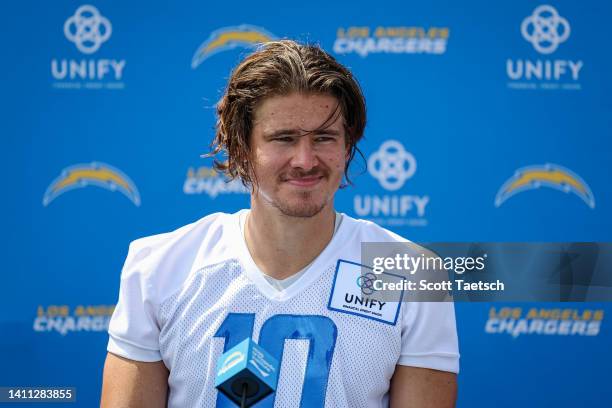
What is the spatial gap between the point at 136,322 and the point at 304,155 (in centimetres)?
56

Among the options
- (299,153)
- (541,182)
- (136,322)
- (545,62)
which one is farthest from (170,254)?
(545,62)

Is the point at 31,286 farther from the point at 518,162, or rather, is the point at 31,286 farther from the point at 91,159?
the point at 518,162

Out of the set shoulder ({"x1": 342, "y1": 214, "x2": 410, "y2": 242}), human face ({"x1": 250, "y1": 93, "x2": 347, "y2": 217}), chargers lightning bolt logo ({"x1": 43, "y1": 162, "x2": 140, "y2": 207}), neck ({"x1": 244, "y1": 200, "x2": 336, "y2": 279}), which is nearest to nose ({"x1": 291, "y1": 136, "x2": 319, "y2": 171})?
human face ({"x1": 250, "y1": 93, "x2": 347, "y2": 217})

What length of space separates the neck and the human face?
0.21 ft

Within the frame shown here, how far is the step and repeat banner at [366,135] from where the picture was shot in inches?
131

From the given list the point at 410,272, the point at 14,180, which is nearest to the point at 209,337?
the point at 410,272

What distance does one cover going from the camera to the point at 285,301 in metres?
1.92

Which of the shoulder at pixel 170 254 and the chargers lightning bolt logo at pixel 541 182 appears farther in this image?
the chargers lightning bolt logo at pixel 541 182

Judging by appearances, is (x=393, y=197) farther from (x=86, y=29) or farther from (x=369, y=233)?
(x=86, y=29)

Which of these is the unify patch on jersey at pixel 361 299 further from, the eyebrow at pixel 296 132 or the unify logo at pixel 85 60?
the unify logo at pixel 85 60

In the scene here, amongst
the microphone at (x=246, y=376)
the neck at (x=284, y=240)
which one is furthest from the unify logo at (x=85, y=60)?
the microphone at (x=246, y=376)

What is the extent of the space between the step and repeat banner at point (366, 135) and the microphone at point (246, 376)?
1959mm

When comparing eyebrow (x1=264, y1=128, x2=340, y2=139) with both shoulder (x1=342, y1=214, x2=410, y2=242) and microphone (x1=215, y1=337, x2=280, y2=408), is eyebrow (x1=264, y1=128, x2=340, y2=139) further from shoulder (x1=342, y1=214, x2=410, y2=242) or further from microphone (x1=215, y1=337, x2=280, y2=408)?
microphone (x1=215, y1=337, x2=280, y2=408)

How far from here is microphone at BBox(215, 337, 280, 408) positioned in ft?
4.53
